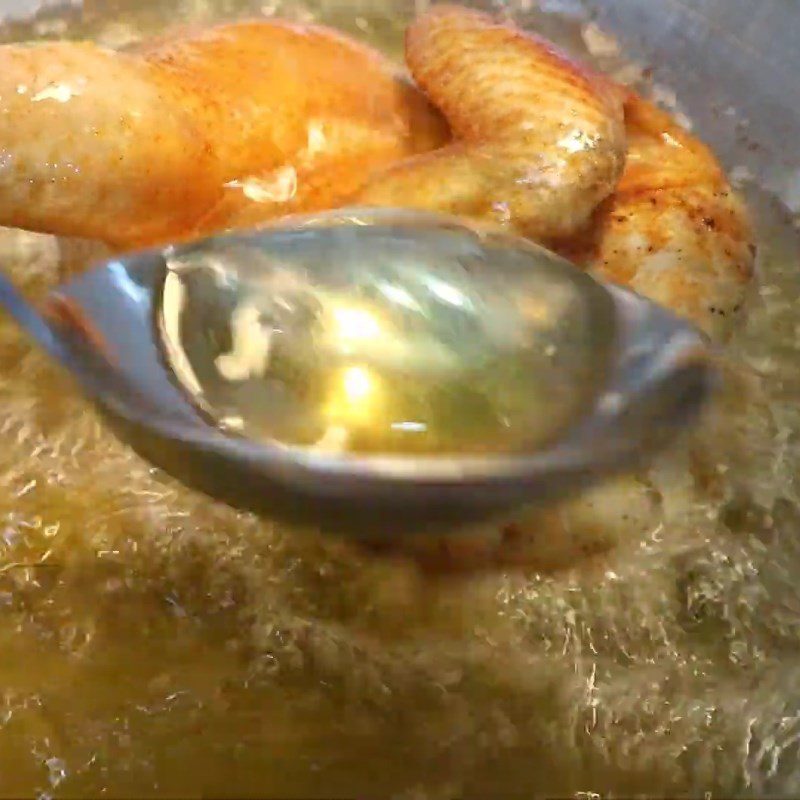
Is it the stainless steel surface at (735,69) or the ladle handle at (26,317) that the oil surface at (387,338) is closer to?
the ladle handle at (26,317)

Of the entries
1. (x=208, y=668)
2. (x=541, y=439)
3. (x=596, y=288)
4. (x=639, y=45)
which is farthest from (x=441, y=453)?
(x=639, y=45)

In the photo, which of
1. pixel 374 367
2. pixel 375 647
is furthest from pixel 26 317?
pixel 375 647

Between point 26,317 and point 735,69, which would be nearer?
point 26,317

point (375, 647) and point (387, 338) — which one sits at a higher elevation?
point (387, 338)

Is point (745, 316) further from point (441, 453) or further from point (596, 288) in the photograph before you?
point (441, 453)

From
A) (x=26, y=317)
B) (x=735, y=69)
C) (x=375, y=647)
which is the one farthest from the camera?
(x=735, y=69)

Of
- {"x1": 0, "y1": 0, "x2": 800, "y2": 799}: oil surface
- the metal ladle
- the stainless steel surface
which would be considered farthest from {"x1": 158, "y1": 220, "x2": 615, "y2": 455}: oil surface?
the stainless steel surface

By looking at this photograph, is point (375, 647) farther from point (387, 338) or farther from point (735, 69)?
point (735, 69)
